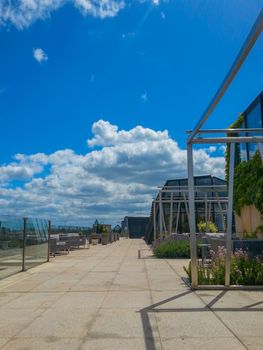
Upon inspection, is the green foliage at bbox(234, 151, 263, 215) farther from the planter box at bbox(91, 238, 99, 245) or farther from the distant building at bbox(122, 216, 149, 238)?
the distant building at bbox(122, 216, 149, 238)

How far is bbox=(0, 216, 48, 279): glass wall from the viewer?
44.5 ft

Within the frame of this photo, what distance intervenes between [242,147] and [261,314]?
1353cm

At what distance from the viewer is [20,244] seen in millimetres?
15500

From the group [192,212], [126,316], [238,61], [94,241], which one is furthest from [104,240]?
[238,61]

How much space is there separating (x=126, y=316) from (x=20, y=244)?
8.97 m

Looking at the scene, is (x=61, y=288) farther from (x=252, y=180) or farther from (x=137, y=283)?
(x=252, y=180)

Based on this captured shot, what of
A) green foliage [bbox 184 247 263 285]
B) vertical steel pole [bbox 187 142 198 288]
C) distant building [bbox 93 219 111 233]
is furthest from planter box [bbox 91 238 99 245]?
vertical steel pole [bbox 187 142 198 288]

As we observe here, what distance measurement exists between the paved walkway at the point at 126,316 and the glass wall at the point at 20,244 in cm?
183

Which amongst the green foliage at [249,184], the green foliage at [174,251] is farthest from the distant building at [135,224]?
the green foliage at [249,184]

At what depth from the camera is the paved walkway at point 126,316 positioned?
579 centimetres

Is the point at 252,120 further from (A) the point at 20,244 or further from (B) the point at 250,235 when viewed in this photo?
(A) the point at 20,244

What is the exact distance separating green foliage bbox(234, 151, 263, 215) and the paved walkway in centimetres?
605

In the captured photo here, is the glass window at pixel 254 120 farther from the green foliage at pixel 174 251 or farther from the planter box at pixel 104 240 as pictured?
the planter box at pixel 104 240

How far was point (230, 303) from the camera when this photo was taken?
27.4 ft
